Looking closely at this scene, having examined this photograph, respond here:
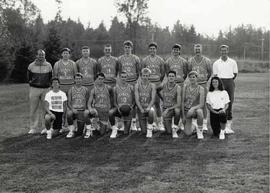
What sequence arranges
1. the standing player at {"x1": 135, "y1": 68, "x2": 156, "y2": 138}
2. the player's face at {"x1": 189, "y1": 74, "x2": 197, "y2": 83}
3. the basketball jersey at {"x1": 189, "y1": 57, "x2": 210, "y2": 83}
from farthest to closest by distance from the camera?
the basketball jersey at {"x1": 189, "y1": 57, "x2": 210, "y2": 83}, the standing player at {"x1": 135, "y1": 68, "x2": 156, "y2": 138}, the player's face at {"x1": 189, "y1": 74, "x2": 197, "y2": 83}

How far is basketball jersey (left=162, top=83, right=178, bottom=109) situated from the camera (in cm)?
851

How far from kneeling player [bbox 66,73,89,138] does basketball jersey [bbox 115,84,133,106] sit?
73cm

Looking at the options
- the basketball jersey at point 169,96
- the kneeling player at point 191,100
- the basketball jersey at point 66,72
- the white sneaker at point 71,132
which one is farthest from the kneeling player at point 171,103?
the basketball jersey at point 66,72

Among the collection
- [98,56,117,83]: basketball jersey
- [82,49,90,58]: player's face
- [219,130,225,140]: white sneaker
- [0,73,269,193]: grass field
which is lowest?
[0,73,269,193]: grass field

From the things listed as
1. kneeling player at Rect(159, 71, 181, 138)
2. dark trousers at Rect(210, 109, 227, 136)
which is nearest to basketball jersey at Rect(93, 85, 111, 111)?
kneeling player at Rect(159, 71, 181, 138)

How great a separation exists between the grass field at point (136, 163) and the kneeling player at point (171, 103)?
28cm

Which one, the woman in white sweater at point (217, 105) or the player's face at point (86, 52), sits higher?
the player's face at point (86, 52)

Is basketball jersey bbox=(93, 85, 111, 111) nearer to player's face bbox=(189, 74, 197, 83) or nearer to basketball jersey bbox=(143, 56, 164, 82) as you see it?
basketball jersey bbox=(143, 56, 164, 82)

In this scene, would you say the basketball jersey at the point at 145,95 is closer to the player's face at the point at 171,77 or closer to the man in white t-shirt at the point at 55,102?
the player's face at the point at 171,77

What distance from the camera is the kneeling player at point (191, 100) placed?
27.3 ft

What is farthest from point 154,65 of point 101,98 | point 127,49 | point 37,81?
point 37,81

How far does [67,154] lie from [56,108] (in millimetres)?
1913

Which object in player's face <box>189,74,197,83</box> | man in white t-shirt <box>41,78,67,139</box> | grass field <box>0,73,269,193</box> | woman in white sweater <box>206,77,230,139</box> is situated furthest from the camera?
man in white t-shirt <box>41,78,67,139</box>

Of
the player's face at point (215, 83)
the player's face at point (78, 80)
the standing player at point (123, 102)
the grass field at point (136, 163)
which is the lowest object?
the grass field at point (136, 163)
